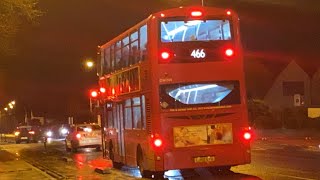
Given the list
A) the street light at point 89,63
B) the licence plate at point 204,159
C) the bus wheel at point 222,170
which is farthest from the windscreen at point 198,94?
the street light at point 89,63

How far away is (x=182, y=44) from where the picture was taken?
49.8 feet

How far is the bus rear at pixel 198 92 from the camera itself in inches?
590

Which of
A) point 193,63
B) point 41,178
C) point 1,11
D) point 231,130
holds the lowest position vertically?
point 41,178

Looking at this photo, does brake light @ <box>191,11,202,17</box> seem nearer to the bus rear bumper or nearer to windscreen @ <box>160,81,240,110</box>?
windscreen @ <box>160,81,240,110</box>

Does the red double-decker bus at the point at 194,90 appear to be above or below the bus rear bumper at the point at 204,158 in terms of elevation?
above

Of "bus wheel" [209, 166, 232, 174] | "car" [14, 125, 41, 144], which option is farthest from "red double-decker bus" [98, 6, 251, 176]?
"car" [14, 125, 41, 144]

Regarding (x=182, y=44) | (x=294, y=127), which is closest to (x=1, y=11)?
(x=182, y=44)

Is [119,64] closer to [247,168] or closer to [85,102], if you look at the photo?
[247,168]

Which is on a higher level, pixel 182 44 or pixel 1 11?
pixel 1 11

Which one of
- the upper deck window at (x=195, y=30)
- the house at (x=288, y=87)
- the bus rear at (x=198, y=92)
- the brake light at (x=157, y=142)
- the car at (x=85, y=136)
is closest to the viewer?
the brake light at (x=157, y=142)

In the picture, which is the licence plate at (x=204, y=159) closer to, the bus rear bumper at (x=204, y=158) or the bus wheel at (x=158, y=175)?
the bus rear bumper at (x=204, y=158)

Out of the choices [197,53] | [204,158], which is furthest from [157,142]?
[197,53]

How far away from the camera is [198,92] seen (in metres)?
15.3

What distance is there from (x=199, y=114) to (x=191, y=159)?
46.1 inches
